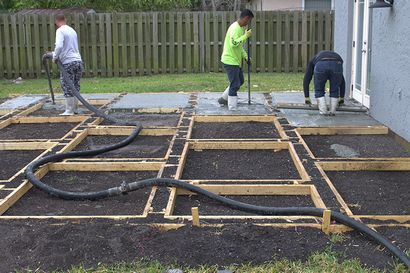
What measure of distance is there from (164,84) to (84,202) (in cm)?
889

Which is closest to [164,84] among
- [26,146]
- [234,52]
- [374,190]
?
[234,52]

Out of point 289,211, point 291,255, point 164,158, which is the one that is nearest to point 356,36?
point 164,158

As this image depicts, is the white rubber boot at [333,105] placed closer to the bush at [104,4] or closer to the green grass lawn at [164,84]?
the green grass lawn at [164,84]

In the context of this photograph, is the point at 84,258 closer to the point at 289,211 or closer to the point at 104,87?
the point at 289,211

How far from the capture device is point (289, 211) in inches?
183

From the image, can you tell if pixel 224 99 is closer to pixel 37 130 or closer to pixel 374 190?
pixel 37 130

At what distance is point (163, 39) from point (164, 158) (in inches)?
418

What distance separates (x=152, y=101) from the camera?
11211 mm

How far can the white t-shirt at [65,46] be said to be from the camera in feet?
30.7

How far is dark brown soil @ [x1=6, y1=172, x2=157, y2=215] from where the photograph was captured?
5.09 m

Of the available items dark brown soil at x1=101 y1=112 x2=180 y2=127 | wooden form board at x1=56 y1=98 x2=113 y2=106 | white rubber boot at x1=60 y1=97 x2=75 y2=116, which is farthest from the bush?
dark brown soil at x1=101 y1=112 x2=180 y2=127

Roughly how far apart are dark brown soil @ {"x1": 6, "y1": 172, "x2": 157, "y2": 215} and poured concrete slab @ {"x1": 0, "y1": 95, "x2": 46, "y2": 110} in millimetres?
5204

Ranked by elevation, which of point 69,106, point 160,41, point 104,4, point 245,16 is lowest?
point 69,106

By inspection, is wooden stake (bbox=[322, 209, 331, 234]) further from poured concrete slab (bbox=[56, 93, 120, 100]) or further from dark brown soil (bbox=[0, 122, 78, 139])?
poured concrete slab (bbox=[56, 93, 120, 100])
